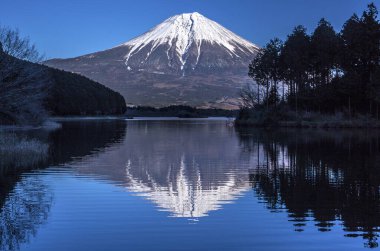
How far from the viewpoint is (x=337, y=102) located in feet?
244

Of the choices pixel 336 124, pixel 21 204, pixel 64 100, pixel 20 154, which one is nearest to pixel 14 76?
pixel 20 154

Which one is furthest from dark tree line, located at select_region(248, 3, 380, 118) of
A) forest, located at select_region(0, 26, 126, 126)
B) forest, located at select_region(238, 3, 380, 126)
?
forest, located at select_region(0, 26, 126, 126)

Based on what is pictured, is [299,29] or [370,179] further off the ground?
[299,29]

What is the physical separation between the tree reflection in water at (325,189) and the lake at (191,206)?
0.10 feet

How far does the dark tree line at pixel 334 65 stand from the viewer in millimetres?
69625

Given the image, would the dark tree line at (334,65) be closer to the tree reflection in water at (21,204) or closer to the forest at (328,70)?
the forest at (328,70)

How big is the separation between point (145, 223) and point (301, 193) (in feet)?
19.4

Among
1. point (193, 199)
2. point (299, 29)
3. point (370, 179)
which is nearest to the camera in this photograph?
point (193, 199)

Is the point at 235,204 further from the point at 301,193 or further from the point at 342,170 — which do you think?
the point at 342,170

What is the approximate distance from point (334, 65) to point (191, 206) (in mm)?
64228

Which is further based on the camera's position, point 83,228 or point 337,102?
point 337,102

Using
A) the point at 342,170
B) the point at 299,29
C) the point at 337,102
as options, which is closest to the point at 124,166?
the point at 342,170

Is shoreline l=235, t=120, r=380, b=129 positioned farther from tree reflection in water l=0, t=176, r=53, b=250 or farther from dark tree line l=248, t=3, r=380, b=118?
tree reflection in water l=0, t=176, r=53, b=250

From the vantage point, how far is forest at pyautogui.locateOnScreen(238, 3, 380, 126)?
69750 mm
